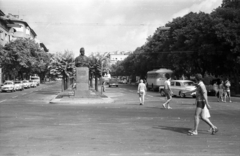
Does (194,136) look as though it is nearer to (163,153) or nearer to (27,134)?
(163,153)

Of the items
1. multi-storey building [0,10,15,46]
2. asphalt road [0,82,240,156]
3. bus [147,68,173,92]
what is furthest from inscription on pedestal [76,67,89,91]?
multi-storey building [0,10,15,46]

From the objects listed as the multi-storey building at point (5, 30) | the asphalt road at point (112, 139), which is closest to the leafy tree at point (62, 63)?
the multi-storey building at point (5, 30)

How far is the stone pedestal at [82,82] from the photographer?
26.9 metres

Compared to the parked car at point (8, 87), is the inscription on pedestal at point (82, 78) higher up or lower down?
higher up

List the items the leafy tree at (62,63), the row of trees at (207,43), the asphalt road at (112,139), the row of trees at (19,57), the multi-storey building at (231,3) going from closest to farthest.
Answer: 1. the asphalt road at (112,139)
2. the row of trees at (207,43)
3. the leafy tree at (62,63)
4. the multi-storey building at (231,3)
5. the row of trees at (19,57)

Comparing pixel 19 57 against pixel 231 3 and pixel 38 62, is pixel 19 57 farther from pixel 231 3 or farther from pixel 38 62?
pixel 231 3

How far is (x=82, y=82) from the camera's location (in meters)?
27.2

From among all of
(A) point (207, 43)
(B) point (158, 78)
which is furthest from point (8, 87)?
(A) point (207, 43)

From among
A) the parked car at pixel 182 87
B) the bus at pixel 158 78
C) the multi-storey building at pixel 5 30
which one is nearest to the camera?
the parked car at pixel 182 87

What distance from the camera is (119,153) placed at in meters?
7.05

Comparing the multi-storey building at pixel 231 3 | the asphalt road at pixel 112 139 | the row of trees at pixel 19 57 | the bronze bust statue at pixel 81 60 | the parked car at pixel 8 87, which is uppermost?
the multi-storey building at pixel 231 3

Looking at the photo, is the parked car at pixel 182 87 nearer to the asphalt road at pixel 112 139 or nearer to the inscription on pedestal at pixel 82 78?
Result: the inscription on pedestal at pixel 82 78

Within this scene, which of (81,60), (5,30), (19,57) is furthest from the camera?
(5,30)

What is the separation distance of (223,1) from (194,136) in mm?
38518
